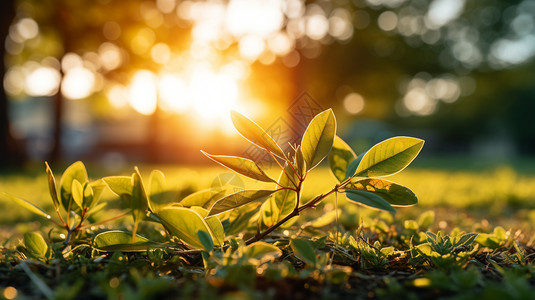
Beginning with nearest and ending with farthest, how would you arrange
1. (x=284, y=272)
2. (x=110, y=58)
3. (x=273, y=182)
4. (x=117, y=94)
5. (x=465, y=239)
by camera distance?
1. (x=284, y=272)
2. (x=273, y=182)
3. (x=465, y=239)
4. (x=110, y=58)
5. (x=117, y=94)

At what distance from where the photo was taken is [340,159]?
1.32 m

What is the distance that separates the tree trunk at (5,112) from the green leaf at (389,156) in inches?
446

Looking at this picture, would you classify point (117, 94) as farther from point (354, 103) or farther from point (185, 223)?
point (185, 223)

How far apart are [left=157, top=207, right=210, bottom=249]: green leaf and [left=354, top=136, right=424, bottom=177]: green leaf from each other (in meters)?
0.48

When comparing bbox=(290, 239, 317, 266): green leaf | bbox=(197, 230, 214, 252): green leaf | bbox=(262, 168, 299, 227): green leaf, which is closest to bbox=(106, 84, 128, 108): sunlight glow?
bbox=(262, 168, 299, 227): green leaf

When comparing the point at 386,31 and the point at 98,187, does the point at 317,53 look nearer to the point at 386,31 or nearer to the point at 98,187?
the point at 386,31

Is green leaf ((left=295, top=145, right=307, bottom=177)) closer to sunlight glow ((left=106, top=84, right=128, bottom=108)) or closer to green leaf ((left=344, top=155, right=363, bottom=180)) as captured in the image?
green leaf ((left=344, top=155, right=363, bottom=180))

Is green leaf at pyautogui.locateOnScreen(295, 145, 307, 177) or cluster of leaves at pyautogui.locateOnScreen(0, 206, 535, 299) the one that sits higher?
green leaf at pyautogui.locateOnScreen(295, 145, 307, 177)

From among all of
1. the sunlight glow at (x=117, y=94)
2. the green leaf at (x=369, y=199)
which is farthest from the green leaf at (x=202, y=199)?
the sunlight glow at (x=117, y=94)

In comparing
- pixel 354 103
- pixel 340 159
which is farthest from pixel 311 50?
pixel 340 159

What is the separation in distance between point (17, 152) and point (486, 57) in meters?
21.2

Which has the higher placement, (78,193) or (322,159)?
(322,159)

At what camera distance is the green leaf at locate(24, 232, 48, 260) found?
1.21 meters

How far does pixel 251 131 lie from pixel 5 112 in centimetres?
1147
